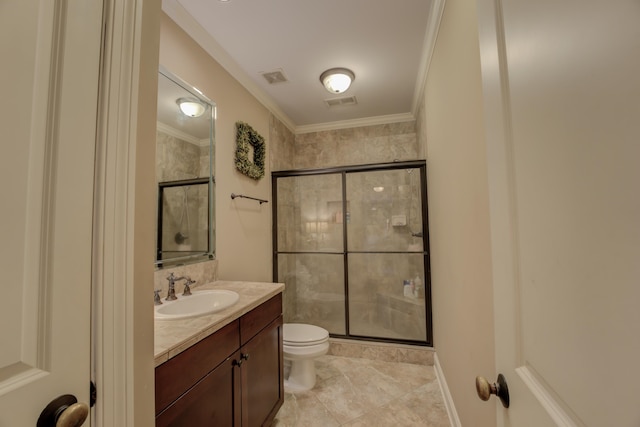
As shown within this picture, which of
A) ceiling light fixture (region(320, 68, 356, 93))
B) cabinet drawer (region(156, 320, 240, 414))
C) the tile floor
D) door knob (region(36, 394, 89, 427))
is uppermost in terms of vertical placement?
ceiling light fixture (region(320, 68, 356, 93))

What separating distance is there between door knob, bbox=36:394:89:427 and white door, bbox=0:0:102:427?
0.04 feet

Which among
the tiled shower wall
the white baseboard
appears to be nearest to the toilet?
the white baseboard

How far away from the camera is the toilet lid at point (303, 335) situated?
6.86 ft

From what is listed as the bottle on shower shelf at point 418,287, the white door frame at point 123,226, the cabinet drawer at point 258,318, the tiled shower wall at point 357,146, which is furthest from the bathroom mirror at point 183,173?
the bottle on shower shelf at point 418,287

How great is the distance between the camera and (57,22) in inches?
19.6

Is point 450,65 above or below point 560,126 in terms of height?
above

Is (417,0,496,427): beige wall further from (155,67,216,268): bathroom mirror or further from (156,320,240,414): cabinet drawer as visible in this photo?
(155,67,216,268): bathroom mirror

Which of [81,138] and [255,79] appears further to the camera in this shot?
[255,79]

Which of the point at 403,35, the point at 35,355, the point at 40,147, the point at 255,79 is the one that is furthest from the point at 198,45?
the point at 35,355

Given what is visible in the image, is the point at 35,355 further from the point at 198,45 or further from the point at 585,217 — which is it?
the point at 198,45

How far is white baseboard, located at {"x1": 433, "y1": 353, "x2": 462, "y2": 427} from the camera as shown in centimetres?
159

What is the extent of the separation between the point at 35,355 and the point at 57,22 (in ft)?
2.02

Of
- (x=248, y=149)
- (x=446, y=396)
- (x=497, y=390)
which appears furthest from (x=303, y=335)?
(x=497, y=390)

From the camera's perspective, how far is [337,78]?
231 centimetres
